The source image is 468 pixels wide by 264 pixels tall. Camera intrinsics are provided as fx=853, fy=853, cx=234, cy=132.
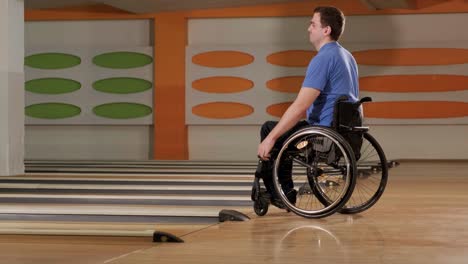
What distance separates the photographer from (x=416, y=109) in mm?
10938

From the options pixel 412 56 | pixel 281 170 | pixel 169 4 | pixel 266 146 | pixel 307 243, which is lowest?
pixel 307 243

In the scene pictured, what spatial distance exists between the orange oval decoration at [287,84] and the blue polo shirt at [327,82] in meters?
7.08

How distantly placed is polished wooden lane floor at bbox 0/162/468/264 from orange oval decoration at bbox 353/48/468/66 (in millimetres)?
6469

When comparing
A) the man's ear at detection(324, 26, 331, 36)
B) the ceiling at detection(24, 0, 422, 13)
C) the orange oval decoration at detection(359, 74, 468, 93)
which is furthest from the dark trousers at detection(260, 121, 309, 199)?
the orange oval decoration at detection(359, 74, 468, 93)

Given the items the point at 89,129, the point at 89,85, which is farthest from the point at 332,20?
the point at 89,129

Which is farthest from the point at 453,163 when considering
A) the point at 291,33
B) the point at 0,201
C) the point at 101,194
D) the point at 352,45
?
the point at 0,201

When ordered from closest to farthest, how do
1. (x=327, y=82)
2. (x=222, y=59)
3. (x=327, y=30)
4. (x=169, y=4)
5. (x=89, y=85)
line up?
(x=327, y=82), (x=327, y=30), (x=169, y=4), (x=222, y=59), (x=89, y=85)

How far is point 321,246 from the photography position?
3.03m

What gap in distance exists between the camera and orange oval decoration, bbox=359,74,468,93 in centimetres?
1079

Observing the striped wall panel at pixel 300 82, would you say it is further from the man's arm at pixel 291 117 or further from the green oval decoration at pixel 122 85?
the man's arm at pixel 291 117

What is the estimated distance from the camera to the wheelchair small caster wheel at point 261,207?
4.12m

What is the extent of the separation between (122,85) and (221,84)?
4.43 feet

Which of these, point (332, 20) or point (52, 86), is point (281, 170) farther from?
point (52, 86)

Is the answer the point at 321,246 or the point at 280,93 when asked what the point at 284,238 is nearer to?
the point at 321,246
